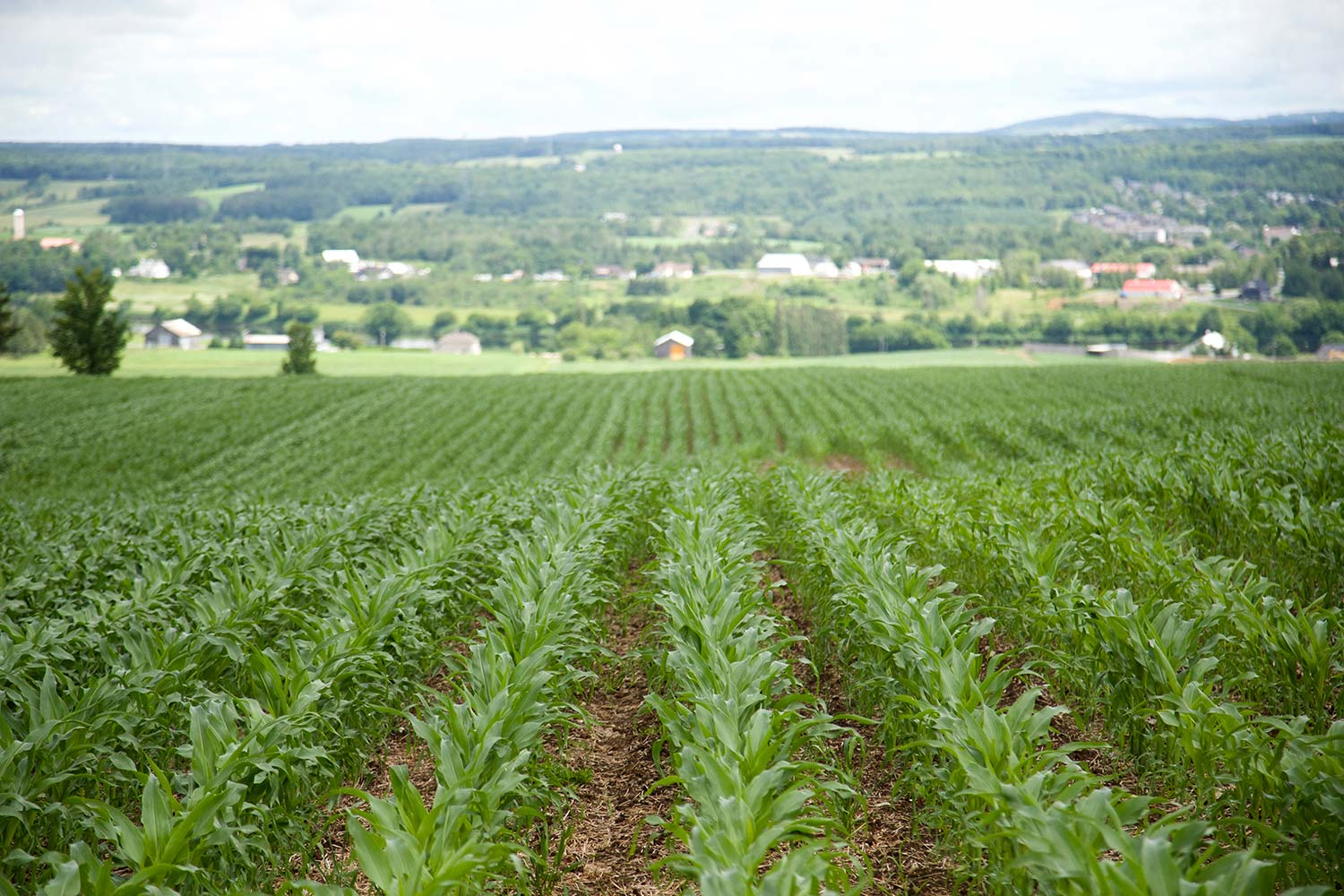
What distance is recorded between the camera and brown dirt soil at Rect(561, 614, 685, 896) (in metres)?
4.00

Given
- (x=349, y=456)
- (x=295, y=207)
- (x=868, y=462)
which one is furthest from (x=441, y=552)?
(x=295, y=207)

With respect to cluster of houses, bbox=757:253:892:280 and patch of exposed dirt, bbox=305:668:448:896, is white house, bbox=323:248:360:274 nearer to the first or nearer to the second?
cluster of houses, bbox=757:253:892:280

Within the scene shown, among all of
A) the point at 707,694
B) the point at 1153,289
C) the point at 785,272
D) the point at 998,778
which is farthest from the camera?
the point at 785,272

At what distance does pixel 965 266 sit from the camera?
134375 mm

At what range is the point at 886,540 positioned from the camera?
21.3ft

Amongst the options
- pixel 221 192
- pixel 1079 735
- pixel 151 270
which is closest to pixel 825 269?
pixel 151 270

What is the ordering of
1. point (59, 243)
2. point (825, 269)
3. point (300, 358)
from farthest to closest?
1. point (825, 269)
2. point (59, 243)
3. point (300, 358)

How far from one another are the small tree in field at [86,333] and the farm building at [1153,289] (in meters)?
99.9

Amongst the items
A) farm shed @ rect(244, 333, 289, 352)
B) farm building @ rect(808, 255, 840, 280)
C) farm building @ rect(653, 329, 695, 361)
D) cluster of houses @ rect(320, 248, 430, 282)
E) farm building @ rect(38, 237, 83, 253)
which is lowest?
farm building @ rect(653, 329, 695, 361)

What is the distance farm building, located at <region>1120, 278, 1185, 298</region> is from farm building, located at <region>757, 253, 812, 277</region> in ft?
167

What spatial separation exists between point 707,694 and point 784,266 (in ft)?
491

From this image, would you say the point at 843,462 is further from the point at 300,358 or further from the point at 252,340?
the point at 252,340

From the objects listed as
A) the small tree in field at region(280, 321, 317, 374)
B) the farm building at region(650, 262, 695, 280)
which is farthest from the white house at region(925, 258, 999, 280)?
the small tree in field at region(280, 321, 317, 374)

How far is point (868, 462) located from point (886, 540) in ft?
58.7
